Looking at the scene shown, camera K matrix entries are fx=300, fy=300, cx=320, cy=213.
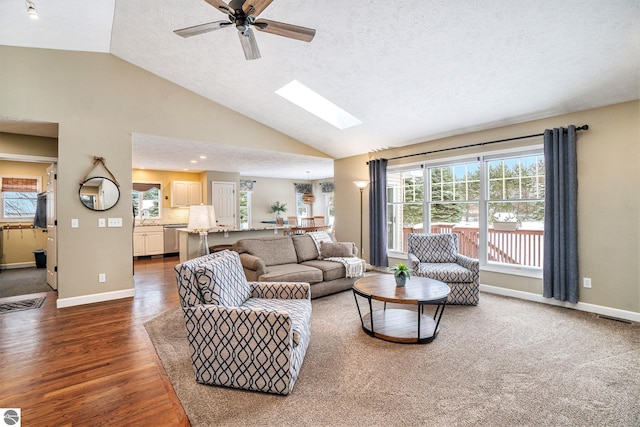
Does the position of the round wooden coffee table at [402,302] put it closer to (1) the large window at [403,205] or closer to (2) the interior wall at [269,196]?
(1) the large window at [403,205]

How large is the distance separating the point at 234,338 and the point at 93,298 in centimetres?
328

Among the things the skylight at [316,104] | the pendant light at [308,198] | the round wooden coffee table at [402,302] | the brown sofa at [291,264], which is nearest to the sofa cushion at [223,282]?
the brown sofa at [291,264]

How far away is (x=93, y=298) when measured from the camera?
4141mm

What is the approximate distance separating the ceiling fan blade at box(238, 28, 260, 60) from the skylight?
5.54 ft

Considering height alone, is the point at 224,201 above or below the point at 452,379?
above

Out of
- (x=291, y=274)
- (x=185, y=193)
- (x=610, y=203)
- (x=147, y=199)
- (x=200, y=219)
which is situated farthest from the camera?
(x=185, y=193)

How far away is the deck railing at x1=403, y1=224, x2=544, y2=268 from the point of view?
4.30m

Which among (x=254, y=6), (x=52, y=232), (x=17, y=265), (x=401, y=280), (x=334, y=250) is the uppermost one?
(x=254, y=6)

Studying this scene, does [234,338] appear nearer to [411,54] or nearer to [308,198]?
[411,54]

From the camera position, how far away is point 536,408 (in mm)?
1897

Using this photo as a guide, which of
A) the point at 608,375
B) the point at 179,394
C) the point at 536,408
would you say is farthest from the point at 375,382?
the point at 608,375

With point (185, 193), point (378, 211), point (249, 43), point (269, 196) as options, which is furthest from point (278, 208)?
point (249, 43)

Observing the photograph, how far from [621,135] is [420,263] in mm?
2739

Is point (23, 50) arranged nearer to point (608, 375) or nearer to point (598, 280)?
point (608, 375)
